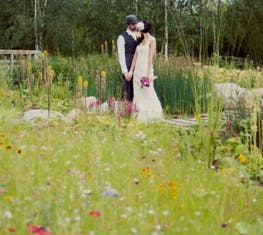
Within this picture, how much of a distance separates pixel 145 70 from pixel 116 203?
5.38 m

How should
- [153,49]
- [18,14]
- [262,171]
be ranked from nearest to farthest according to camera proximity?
[262,171] → [153,49] → [18,14]

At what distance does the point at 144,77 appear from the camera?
825cm

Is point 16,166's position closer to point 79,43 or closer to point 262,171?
point 262,171

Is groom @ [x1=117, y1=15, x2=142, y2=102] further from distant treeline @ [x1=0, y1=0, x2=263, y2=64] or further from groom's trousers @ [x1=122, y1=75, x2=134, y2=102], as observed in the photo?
distant treeline @ [x1=0, y1=0, x2=263, y2=64]

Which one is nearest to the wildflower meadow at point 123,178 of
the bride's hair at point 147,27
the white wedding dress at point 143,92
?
the white wedding dress at point 143,92

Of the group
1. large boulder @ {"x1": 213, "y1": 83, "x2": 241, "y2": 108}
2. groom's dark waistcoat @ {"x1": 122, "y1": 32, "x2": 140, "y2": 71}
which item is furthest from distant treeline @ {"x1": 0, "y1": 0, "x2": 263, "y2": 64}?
groom's dark waistcoat @ {"x1": 122, "y1": 32, "x2": 140, "y2": 71}

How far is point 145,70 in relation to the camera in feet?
27.5

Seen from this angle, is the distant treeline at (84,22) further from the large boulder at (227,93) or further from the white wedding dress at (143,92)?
the white wedding dress at (143,92)

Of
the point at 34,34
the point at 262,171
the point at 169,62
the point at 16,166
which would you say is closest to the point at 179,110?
the point at 169,62

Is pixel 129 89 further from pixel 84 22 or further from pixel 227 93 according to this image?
pixel 84 22

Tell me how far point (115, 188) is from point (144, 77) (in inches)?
189

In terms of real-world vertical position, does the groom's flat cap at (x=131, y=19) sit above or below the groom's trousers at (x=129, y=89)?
above

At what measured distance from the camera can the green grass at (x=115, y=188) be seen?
2.78 metres

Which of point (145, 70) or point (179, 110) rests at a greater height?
point (145, 70)
